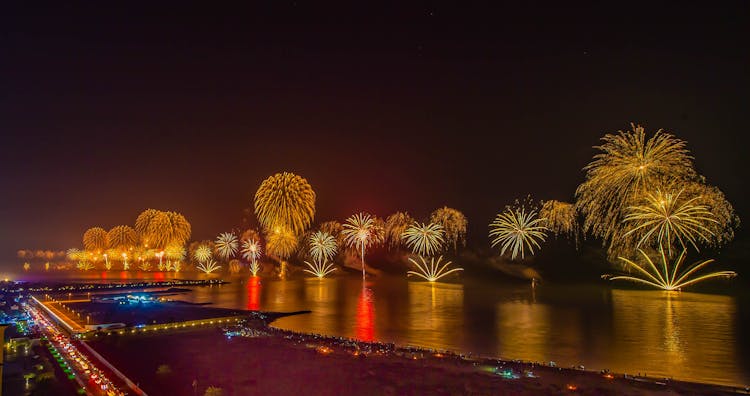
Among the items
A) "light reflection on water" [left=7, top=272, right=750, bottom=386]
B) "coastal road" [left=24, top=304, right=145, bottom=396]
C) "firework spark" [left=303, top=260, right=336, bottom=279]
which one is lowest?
"light reflection on water" [left=7, top=272, right=750, bottom=386]

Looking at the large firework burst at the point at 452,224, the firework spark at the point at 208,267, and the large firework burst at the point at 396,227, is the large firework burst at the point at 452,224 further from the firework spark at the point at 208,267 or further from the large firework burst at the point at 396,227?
the firework spark at the point at 208,267

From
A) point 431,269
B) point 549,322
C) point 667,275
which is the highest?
point 667,275

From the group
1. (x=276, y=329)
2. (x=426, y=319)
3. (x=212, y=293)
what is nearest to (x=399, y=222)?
(x=212, y=293)

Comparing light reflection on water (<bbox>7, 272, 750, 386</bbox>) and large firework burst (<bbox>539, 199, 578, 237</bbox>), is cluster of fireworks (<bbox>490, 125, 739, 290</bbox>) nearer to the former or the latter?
light reflection on water (<bbox>7, 272, 750, 386</bbox>)

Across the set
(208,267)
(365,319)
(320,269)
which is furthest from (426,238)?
(208,267)

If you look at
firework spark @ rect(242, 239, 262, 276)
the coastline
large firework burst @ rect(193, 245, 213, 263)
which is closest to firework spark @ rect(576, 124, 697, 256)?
the coastline

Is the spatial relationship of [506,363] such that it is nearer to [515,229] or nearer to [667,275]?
[667,275]

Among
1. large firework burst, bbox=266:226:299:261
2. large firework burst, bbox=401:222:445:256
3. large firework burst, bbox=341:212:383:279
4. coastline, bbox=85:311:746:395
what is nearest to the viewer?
coastline, bbox=85:311:746:395
